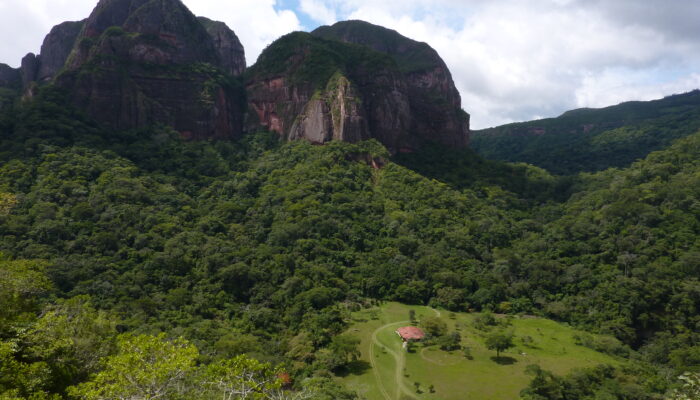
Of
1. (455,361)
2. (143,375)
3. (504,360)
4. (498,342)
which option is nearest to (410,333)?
(455,361)

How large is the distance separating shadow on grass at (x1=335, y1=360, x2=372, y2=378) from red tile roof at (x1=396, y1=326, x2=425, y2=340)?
5.34m

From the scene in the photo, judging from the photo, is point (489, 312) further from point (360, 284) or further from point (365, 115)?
point (365, 115)

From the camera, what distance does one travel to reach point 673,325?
42.9 m

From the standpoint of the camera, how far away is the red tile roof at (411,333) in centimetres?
4103

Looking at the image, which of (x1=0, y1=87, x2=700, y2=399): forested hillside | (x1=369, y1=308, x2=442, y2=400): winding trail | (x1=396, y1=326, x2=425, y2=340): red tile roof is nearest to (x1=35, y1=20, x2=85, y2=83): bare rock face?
(x1=0, y1=87, x2=700, y2=399): forested hillside

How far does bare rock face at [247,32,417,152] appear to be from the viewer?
3024 inches

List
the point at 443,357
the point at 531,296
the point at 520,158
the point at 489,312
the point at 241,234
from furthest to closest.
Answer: the point at 520,158, the point at 241,234, the point at 531,296, the point at 489,312, the point at 443,357

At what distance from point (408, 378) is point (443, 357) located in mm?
5115

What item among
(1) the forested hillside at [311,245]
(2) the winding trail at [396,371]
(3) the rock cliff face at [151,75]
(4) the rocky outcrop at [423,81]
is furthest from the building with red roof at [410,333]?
(3) the rock cliff face at [151,75]

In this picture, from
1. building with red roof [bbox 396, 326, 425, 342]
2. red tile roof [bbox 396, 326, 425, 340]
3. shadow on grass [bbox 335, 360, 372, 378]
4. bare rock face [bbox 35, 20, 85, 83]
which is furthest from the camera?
bare rock face [bbox 35, 20, 85, 83]

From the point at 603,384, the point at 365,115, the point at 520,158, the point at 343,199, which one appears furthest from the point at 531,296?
the point at 520,158

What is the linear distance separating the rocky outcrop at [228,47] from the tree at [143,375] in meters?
106

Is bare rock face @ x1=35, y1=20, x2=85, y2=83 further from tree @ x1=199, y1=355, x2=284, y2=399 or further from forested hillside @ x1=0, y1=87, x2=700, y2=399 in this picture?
tree @ x1=199, y1=355, x2=284, y2=399

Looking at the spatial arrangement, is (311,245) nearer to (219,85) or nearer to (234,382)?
(234,382)
